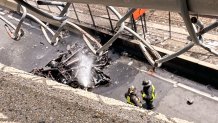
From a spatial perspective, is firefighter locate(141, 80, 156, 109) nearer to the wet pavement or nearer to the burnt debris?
the wet pavement

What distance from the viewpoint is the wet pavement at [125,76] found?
7680 mm

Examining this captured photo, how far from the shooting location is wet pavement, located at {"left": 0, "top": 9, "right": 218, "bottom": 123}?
25.2 feet

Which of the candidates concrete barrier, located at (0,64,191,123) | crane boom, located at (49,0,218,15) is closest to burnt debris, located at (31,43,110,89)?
concrete barrier, located at (0,64,191,123)

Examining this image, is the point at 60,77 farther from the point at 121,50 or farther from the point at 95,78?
the point at 121,50

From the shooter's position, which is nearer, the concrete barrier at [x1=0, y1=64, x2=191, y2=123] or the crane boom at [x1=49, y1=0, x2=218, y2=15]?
the crane boom at [x1=49, y1=0, x2=218, y2=15]

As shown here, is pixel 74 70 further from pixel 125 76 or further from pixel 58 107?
pixel 58 107

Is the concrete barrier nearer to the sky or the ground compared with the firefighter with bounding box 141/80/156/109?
nearer to the sky

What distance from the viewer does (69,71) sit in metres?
9.21

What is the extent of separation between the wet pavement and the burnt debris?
214 mm

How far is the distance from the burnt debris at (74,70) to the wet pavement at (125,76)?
0.70 ft

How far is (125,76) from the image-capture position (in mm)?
8828

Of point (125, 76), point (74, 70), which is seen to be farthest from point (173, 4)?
point (74, 70)

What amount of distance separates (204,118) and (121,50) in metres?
3.01

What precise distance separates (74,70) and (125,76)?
54.4 inches
